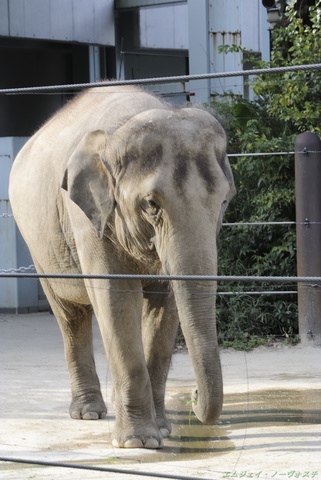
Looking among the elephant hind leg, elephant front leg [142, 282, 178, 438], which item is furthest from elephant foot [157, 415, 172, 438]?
the elephant hind leg

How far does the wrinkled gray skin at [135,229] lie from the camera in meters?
4.16

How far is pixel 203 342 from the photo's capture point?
4004mm

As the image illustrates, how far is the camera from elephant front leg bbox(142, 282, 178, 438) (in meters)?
4.68

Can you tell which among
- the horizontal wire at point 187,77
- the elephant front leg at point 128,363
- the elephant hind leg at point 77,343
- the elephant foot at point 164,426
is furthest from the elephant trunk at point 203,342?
the elephant hind leg at point 77,343

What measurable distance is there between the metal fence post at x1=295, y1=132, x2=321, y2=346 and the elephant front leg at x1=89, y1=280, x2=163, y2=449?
72 cm

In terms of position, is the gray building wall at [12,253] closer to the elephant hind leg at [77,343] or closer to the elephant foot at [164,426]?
the elephant hind leg at [77,343]

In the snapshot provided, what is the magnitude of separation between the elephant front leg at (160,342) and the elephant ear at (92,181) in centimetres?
42

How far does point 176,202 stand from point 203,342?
1.87 ft

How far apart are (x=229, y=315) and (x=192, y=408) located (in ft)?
1.52

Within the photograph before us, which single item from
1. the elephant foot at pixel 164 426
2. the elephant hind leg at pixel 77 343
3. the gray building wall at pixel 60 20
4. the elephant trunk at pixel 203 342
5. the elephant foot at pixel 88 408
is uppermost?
the gray building wall at pixel 60 20

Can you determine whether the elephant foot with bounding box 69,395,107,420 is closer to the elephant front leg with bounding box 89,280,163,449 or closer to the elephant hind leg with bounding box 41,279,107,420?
the elephant hind leg with bounding box 41,279,107,420

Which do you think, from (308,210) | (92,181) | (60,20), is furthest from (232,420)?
(60,20)

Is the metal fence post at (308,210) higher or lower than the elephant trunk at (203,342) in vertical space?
higher

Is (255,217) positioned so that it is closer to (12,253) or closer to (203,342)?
(203,342)
